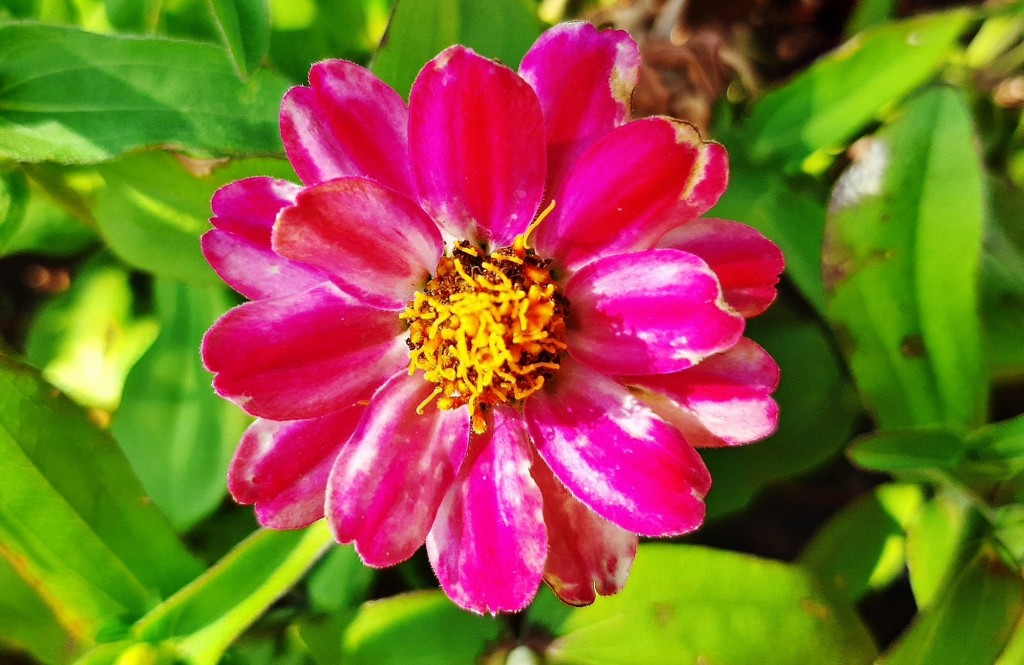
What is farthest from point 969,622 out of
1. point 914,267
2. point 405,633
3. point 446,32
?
point 446,32

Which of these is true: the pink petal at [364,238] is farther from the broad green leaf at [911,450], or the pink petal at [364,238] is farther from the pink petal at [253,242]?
the broad green leaf at [911,450]

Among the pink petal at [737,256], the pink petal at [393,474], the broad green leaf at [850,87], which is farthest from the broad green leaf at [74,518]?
the broad green leaf at [850,87]

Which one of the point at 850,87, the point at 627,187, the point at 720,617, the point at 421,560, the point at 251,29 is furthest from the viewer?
the point at 421,560

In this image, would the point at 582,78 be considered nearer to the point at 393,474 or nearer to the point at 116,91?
the point at 393,474

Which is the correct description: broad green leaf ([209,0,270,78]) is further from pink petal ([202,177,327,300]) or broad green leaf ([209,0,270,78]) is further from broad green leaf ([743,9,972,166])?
broad green leaf ([743,9,972,166])

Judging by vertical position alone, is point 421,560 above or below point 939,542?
below

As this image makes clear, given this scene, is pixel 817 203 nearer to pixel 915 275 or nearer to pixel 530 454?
pixel 915 275
